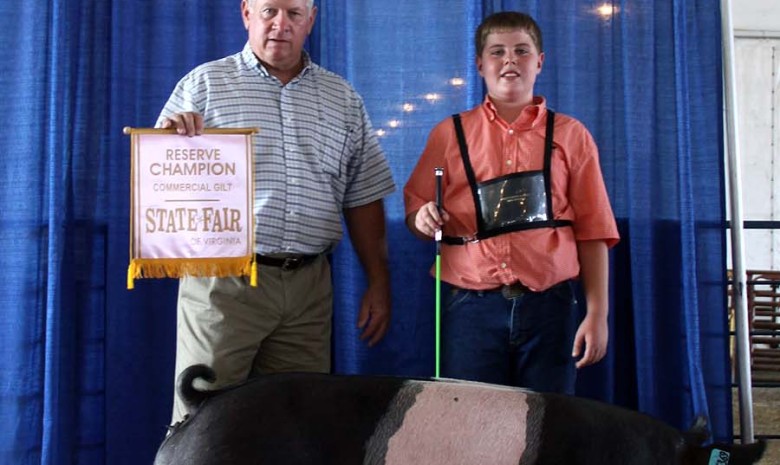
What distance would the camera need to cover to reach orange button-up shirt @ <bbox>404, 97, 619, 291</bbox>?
178 cm

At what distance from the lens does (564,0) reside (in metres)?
2.45

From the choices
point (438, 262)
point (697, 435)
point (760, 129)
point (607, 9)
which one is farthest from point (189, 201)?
point (760, 129)

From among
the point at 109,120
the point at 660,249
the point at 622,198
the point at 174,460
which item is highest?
the point at 109,120

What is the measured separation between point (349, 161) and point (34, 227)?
1.04 metres

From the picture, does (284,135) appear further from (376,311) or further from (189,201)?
(376,311)

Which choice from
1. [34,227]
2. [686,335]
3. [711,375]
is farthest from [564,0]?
[34,227]

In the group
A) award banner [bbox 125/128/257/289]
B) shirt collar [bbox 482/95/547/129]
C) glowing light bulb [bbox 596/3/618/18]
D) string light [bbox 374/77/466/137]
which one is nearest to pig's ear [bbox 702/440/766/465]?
shirt collar [bbox 482/95/547/129]

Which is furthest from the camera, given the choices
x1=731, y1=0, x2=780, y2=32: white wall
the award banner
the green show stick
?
x1=731, y1=0, x2=780, y2=32: white wall

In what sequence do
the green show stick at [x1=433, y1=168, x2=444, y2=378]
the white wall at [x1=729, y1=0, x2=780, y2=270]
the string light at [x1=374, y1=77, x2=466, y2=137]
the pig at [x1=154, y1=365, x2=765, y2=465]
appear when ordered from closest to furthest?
the pig at [x1=154, y1=365, x2=765, y2=465]
the green show stick at [x1=433, y1=168, x2=444, y2=378]
the string light at [x1=374, y1=77, x2=466, y2=137]
the white wall at [x1=729, y1=0, x2=780, y2=270]

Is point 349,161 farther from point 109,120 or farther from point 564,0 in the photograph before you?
point 564,0

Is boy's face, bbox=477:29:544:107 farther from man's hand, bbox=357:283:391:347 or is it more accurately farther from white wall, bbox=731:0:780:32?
white wall, bbox=731:0:780:32

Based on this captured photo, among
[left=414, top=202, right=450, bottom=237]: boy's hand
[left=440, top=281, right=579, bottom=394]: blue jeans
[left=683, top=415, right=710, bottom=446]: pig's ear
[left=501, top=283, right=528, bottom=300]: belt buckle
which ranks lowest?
[left=683, top=415, right=710, bottom=446]: pig's ear

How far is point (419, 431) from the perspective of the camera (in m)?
1.18

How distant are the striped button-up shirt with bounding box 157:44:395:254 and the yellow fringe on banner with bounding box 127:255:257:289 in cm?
12
